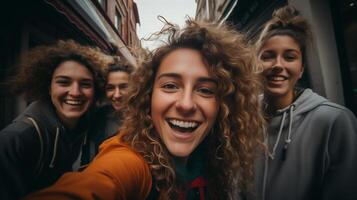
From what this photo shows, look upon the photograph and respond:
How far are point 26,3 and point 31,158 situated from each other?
2.70 meters

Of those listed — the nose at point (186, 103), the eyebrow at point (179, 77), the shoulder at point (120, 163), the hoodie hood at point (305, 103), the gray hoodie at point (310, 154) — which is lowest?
the gray hoodie at point (310, 154)

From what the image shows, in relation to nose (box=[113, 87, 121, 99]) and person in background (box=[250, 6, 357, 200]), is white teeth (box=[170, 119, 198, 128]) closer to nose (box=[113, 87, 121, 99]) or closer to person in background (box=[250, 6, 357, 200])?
person in background (box=[250, 6, 357, 200])

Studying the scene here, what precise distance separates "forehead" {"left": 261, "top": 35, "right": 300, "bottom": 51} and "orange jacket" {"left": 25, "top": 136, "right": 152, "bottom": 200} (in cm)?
155

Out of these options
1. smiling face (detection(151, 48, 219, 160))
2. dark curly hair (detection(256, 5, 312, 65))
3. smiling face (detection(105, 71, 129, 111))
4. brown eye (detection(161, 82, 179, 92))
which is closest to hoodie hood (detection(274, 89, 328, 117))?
dark curly hair (detection(256, 5, 312, 65))

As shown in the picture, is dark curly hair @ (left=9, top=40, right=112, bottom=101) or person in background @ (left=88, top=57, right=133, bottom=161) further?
person in background @ (left=88, top=57, right=133, bottom=161)

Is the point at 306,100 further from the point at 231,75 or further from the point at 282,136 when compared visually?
the point at 231,75

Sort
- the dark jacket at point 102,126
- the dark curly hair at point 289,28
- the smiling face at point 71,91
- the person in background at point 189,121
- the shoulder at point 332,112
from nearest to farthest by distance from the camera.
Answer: the person in background at point 189,121
the shoulder at point 332,112
the dark curly hair at point 289,28
the smiling face at point 71,91
the dark jacket at point 102,126

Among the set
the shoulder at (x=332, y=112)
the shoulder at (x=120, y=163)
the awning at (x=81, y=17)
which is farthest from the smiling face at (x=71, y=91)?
the shoulder at (x=332, y=112)

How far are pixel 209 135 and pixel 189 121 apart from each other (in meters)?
0.40

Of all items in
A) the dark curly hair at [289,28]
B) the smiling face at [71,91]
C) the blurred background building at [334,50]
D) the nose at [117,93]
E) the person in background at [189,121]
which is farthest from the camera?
the nose at [117,93]

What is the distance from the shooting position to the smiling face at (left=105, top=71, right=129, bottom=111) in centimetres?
302

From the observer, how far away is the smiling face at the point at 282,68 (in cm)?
188

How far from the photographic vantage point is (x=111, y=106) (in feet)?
10.0

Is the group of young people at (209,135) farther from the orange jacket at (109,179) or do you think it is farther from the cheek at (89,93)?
the cheek at (89,93)
